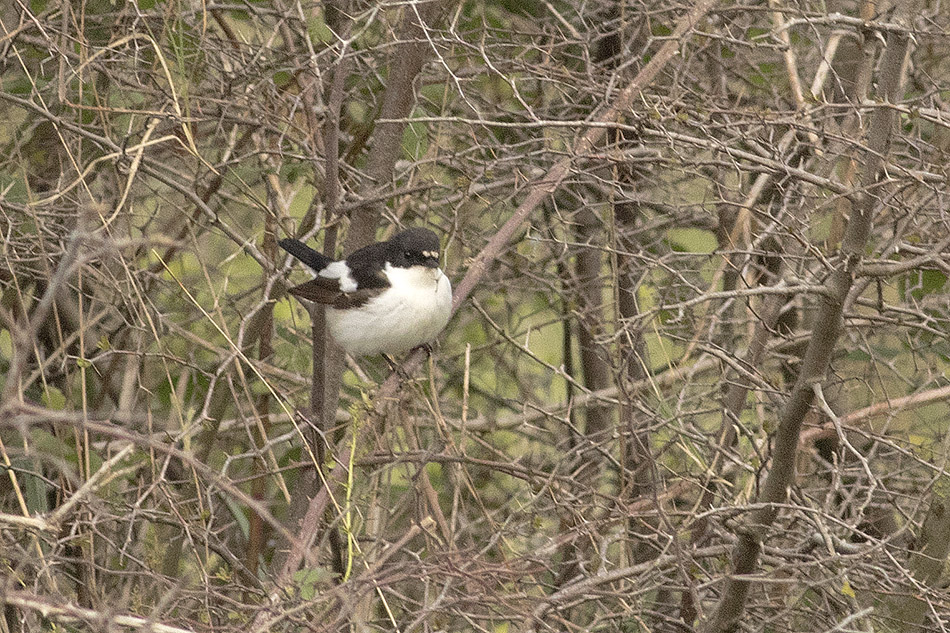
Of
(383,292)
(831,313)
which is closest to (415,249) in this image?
(383,292)

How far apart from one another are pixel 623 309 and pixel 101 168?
2.35m

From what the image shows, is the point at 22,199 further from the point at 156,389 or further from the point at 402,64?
the point at 402,64

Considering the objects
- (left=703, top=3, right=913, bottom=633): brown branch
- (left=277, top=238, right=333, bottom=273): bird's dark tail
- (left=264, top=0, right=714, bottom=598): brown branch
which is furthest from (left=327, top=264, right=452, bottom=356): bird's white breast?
(left=703, top=3, right=913, bottom=633): brown branch

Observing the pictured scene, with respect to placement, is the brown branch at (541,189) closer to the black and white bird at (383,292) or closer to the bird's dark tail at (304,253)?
the black and white bird at (383,292)

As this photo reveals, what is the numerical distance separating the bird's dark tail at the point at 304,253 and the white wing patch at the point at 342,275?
0.03m

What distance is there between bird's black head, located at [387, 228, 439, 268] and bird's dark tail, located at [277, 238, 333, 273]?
0.27 meters

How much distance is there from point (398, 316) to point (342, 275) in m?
0.28

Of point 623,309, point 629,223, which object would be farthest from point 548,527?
point 629,223

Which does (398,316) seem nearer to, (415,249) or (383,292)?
(383,292)

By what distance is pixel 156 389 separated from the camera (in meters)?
4.53

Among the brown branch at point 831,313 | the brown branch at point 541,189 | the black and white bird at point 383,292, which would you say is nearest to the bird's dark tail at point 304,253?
the black and white bird at point 383,292

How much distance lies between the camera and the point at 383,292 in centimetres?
416

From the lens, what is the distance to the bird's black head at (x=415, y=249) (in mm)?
4023

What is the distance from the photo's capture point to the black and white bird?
13.3ft
